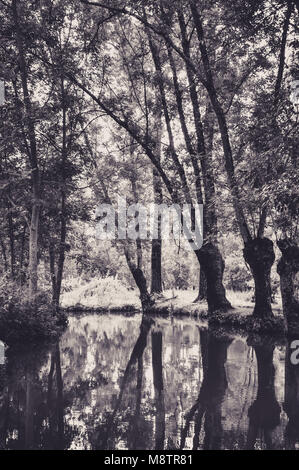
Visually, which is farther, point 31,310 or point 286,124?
point 31,310

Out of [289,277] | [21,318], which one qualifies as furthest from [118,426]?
[289,277]

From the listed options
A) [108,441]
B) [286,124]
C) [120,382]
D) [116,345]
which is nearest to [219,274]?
[116,345]

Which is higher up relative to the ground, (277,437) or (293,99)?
(293,99)

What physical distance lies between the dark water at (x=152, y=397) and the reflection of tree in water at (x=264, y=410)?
0.01 metres

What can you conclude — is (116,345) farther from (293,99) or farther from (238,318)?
(293,99)

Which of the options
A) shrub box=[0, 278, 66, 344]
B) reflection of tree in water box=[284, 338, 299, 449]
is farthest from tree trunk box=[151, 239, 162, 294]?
reflection of tree in water box=[284, 338, 299, 449]

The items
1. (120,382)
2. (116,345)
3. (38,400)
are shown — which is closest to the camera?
(38,400)

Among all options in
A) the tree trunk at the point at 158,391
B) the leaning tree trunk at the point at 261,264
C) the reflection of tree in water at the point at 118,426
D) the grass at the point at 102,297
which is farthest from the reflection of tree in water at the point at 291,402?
the grass at the point at 102,297

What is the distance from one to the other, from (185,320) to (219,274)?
3130 mm

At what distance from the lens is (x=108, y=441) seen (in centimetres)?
538

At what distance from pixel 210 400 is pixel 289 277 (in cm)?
667

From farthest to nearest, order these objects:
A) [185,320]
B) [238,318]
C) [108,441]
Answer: [185,320] → [238,318] → [108,441]

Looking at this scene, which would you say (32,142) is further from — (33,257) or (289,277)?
(289,277)
